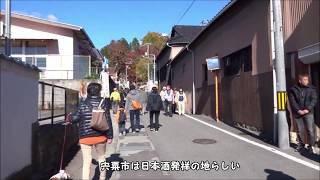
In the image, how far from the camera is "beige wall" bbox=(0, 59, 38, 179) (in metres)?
6.86

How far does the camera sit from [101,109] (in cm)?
717

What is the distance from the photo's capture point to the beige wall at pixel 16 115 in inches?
270

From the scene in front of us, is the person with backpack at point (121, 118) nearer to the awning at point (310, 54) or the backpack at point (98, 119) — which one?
the awning at point (310, 54)

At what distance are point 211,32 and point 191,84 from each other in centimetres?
747

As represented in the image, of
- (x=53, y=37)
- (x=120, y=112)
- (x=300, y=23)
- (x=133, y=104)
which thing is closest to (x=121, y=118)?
(x=120, y=112)

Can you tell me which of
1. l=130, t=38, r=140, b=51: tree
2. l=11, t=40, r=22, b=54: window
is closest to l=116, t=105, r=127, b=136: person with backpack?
l=11, t=40, r=22, b=54: window

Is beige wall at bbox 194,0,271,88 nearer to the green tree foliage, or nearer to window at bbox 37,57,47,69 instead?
window at bbox 37,57,47,69

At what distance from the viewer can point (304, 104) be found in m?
10.3

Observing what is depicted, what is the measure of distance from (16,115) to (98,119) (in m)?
1.53

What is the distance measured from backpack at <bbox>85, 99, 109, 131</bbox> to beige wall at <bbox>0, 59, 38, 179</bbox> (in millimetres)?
1289

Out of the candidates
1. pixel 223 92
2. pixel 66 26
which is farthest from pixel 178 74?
pixel 223 92

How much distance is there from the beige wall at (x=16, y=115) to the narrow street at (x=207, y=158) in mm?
1454

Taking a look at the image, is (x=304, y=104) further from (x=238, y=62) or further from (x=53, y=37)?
(x=53, y=37)

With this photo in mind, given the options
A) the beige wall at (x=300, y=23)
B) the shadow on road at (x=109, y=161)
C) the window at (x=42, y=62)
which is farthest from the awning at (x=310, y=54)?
the window at (x=42, y=62)
